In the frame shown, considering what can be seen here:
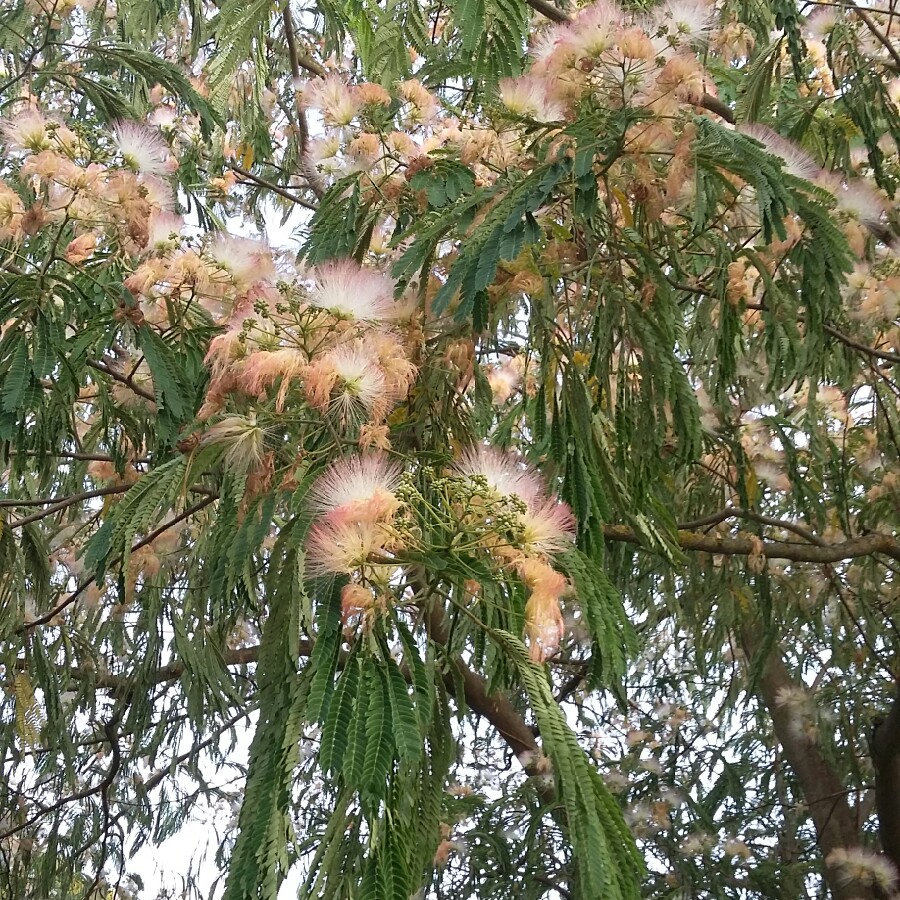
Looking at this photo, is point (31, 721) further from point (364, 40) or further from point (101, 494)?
point (364, 40)

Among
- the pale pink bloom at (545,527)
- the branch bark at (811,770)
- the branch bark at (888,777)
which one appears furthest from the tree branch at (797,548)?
the pale pink bloom at (545,527)

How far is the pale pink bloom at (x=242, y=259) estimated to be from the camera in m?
1.92

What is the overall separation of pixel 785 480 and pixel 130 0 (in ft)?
7.17

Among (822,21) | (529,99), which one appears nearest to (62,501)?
(529,99)

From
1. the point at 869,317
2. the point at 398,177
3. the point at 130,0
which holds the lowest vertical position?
the point at 398,177

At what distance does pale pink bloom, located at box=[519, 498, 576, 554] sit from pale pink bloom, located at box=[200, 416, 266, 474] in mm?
406

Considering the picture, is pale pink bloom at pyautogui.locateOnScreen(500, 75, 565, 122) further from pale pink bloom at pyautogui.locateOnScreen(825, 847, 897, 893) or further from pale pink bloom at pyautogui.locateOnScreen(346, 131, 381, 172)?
pale pink bloom at pyautogui.locateOnScreen(825, 847, 897, 893)

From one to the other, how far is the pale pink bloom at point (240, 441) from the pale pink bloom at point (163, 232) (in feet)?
2.01

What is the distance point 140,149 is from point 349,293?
0.83 m

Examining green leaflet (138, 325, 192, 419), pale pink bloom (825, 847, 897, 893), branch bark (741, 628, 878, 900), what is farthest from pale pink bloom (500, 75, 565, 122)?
pale pink bloom (825, 847, 897, 893)

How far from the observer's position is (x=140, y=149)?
221 cm

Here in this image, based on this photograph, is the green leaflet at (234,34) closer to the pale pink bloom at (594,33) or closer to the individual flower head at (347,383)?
the pale pink bloom at (594,33)

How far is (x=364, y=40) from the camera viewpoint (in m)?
2.43

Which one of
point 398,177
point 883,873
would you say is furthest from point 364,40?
point 883,873
